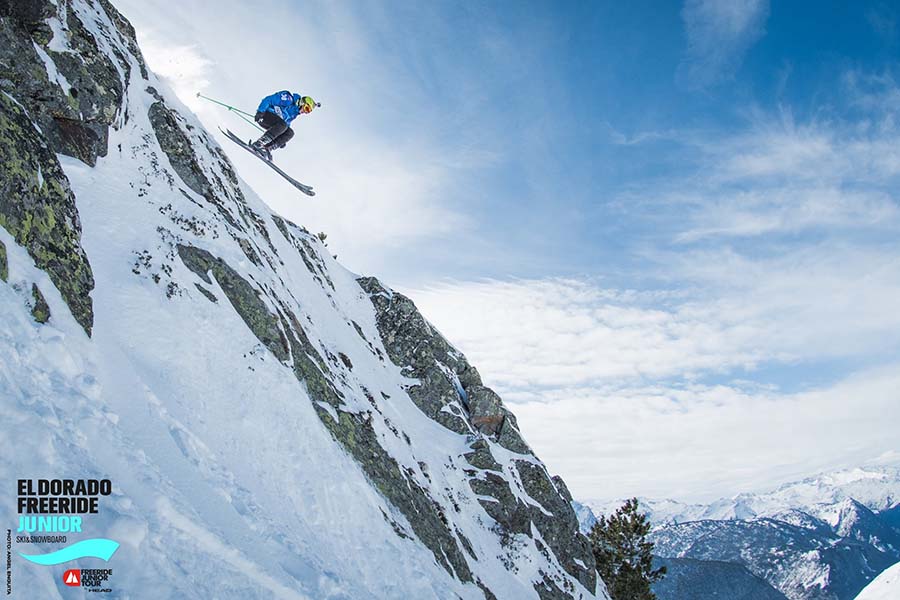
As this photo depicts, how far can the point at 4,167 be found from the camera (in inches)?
409

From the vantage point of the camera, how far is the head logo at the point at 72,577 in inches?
233

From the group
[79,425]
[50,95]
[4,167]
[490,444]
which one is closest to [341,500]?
[79,425]

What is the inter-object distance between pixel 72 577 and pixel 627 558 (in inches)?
1782

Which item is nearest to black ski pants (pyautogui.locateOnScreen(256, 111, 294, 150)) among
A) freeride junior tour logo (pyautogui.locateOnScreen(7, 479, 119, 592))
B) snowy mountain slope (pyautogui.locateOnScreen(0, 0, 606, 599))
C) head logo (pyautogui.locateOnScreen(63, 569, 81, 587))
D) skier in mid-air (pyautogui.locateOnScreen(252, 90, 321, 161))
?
skier in mid-air (pyautogui.locateOnScreen(252, 90, 321, 161))

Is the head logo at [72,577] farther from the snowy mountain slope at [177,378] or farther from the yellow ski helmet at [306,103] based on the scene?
the yellow ski helmet at [306,103]

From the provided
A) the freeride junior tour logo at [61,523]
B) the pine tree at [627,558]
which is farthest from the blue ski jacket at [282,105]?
the pine tree at [627,558]

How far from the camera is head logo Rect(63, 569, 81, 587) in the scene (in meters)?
5.92

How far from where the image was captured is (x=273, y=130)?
891 inches

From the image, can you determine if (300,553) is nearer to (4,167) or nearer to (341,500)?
(341,500)

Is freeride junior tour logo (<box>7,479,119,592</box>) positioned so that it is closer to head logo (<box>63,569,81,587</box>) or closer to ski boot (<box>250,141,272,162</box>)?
head logo (<box>63,569,81,587</box>)

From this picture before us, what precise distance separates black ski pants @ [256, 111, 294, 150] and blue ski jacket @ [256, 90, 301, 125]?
18 cm

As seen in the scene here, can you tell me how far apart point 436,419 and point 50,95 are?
26758mm

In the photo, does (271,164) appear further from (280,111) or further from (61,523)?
(61,523)

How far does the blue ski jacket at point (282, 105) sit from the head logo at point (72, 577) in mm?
19764
